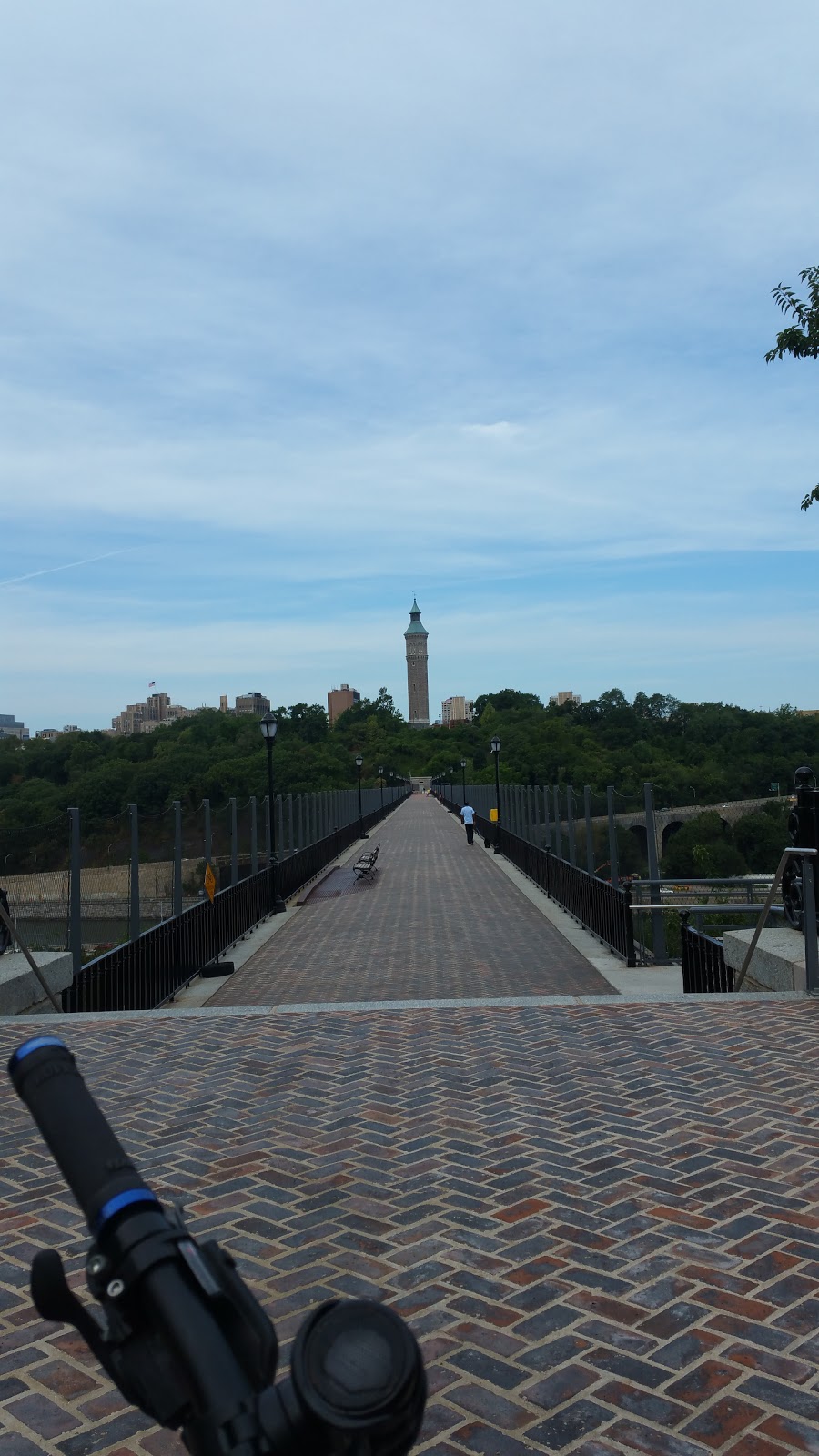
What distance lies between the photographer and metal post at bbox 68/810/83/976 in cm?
908

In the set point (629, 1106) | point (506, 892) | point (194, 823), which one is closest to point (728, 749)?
point (506, 892)

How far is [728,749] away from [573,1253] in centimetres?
5471

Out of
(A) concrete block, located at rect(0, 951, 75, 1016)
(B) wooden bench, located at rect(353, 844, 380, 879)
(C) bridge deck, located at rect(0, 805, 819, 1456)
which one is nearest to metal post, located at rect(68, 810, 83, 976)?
(A) concrete block, located at rect(0, 951, 75, 1016)

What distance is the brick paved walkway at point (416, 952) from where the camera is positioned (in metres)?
11.8

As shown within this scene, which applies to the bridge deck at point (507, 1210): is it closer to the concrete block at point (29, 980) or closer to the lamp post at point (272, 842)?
the concrete block at point (29, 980)

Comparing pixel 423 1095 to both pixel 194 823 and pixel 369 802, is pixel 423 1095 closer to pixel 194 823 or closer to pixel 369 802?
pixel 194 823

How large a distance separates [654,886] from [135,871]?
598 centimetres

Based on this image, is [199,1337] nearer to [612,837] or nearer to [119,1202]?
[119,1202]

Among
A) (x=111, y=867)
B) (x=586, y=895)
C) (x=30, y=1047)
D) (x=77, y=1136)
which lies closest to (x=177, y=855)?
(x=111, y=867)

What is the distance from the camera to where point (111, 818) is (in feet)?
33.8

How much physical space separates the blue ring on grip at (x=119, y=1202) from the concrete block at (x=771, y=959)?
784 cm

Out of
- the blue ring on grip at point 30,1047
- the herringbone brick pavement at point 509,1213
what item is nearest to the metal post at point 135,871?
the herringbone brick pavement at point 509,1213

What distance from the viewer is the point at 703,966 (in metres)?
9.87

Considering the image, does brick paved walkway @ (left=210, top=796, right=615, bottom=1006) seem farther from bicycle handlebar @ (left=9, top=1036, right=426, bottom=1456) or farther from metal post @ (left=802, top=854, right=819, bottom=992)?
bicycle handlebar @ (left=9, top=1036, right=426, bottom=1456)
